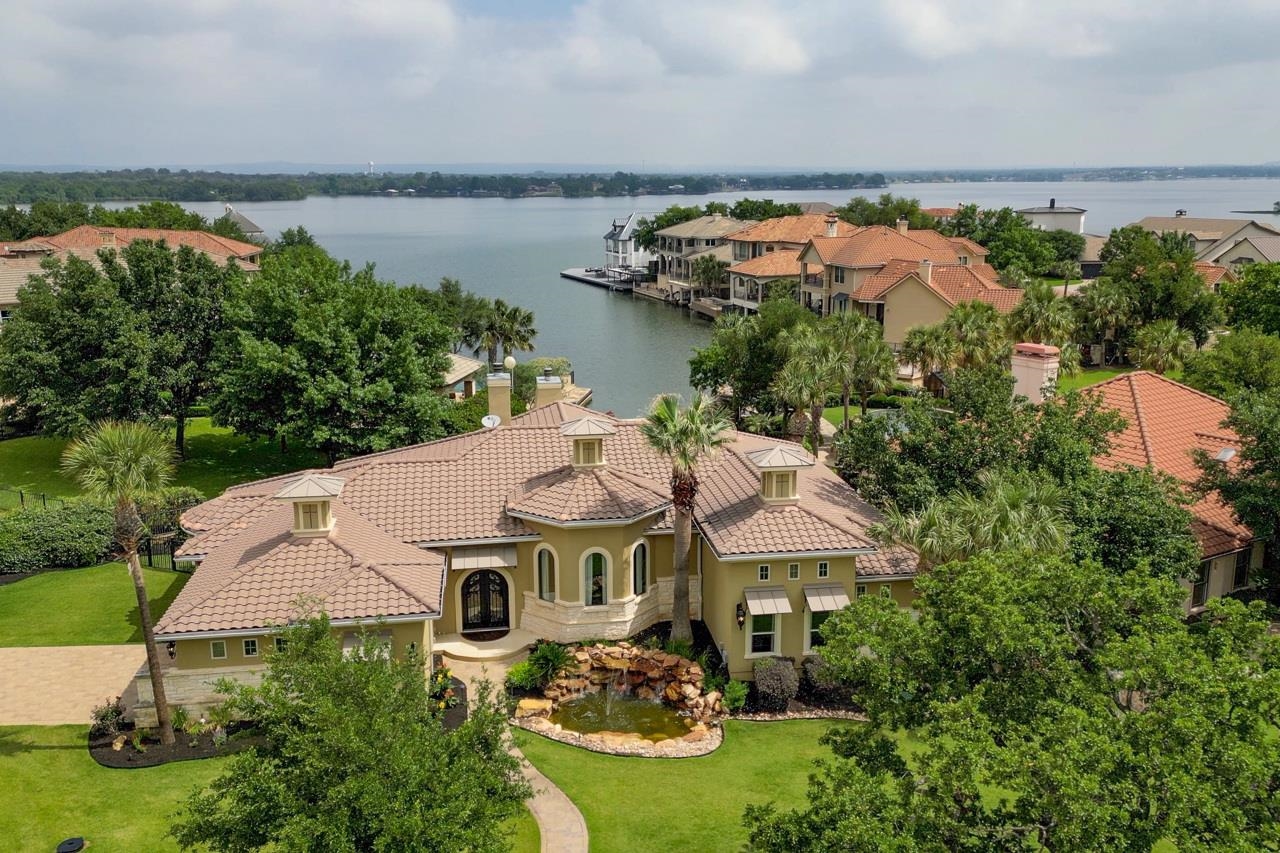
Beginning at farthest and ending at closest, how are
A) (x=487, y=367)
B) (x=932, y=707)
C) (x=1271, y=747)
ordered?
1. (x=487, y=367)
2. (x=932, y=707)
3. (x=1271, y=747)

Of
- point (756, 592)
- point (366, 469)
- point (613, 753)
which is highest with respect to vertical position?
point (366, 469)

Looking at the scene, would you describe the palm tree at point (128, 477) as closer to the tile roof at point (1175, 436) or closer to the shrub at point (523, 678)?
the shrub at point (523, 678)

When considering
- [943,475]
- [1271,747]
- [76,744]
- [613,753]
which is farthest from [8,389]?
[1271,747]

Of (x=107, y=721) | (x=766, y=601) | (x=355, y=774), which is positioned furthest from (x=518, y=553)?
(x=355, y=774)

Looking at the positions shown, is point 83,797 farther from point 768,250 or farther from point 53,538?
point 768,250

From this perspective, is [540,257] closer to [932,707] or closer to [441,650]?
[441,650]

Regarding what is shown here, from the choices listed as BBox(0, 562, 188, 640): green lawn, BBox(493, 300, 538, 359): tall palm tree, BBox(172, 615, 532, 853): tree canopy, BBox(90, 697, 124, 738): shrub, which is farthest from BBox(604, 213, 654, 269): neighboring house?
BBox(172, 615, 532, 853): tree canopy
